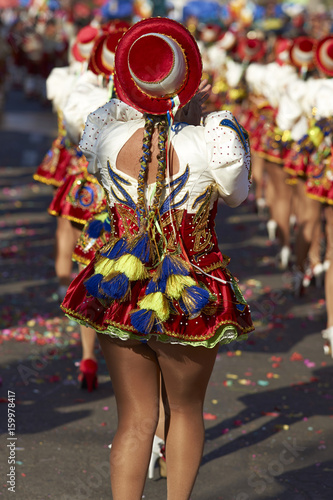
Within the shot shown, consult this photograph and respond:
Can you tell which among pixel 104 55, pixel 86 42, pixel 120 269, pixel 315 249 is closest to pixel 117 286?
pixel 120 269

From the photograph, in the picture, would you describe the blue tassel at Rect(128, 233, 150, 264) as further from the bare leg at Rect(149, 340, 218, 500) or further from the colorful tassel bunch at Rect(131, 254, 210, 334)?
the bare leg at Rect(149, 340, 218, 500)

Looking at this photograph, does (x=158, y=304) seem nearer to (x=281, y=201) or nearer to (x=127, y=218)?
(x=127, y=218)

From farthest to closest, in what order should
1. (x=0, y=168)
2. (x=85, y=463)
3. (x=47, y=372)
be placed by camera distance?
(x=0, y=168) → (x=47, y=372) → (x=85, y=463)

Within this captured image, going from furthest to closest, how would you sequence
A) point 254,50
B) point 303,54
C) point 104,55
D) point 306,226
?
1. point 254,50
2. point 303,54
3. point 306,226
4. point 104,55

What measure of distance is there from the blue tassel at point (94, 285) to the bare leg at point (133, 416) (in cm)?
18

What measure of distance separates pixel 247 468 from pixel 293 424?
0.59m

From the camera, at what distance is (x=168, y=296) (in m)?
2.88

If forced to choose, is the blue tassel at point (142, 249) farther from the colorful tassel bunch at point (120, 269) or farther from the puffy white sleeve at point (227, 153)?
the puffy white sleeve at point (227, 153)

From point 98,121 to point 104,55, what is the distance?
1.69 m

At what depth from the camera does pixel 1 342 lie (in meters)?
5.43

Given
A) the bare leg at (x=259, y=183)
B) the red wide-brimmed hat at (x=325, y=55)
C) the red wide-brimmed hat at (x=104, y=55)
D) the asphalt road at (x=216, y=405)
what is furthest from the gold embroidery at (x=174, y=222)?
the bare leg at (x=259, y=183)

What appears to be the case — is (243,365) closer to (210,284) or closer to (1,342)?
(1,342)

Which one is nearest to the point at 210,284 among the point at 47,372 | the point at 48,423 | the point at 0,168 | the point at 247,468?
the point at 247,468

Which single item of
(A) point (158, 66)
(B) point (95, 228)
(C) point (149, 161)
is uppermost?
(A) point (158, 66)
